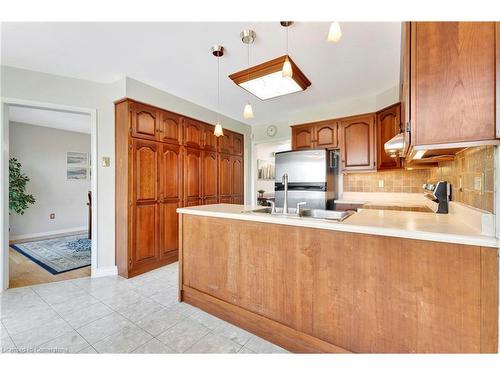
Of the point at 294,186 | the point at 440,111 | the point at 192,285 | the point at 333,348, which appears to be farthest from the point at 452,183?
the point at 192,285

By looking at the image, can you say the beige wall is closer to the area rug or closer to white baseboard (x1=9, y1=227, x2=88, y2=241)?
white baseboard (x1=9, y1=227, x2=88, y2=241)

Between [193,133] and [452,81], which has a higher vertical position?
[193,133]

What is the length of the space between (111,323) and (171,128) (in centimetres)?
235

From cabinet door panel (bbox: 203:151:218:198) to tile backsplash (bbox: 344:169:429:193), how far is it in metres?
2.21

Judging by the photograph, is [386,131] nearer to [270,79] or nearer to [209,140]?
[270,79]

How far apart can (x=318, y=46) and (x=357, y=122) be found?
162cm

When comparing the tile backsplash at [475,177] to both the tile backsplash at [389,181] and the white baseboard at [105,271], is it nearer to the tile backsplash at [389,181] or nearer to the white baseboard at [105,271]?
the tile backsplash at [389,181]

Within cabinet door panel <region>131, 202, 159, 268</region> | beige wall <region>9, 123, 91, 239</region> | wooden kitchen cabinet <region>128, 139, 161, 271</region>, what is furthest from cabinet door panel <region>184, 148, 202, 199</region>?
beige wall <region>9, 123, 91, 239</region>

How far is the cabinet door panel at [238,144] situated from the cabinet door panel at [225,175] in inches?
10.6

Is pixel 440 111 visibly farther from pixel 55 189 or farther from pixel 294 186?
pixel 55 189

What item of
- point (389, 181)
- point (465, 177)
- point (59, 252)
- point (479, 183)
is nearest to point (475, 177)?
point (479, 183)

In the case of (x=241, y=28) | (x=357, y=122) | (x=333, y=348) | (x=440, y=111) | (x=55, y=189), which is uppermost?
(x=241, y=28)

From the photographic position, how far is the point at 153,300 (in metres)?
2.12

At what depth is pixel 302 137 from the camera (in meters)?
3.72
